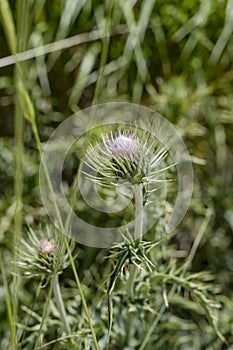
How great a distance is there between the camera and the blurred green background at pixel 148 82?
1.28 metres

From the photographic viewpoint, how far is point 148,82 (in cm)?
141

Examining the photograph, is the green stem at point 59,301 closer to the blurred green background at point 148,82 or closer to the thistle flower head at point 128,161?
the thistle flower head at point 128,161

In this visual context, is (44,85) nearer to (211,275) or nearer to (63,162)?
(63,162)

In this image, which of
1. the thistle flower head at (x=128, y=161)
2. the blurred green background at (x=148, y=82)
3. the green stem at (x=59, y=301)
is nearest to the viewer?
the thistle flower head at (x=128, y=161)

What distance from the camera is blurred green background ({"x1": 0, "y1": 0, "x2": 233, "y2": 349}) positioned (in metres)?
1.28

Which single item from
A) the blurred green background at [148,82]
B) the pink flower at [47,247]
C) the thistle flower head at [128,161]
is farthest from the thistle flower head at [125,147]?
the blurred green background at [148,82]

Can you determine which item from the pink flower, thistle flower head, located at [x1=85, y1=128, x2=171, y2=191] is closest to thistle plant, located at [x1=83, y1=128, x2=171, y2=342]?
thistle flower head, located at [x1=85, y1=128, x2=171, y2=191]

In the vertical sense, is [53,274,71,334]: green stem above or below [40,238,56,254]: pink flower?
below

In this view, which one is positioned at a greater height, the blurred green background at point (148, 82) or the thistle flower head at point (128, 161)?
the blurred green background at point (148, 82)

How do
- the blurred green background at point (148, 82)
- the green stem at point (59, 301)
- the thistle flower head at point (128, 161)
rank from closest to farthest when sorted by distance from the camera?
the thistle flower head at point (128, 161), the green stem at point (59, 301), the blurred green background at point (148, 82)

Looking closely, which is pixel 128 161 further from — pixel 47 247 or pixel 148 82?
pixel 148 82

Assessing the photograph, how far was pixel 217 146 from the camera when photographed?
4.34 ft

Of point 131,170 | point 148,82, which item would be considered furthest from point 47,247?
point 148,82

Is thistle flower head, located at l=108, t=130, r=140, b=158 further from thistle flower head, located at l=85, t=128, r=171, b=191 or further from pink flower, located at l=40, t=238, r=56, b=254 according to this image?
pink flower, located at l=40, t=238, r=56, b=254
